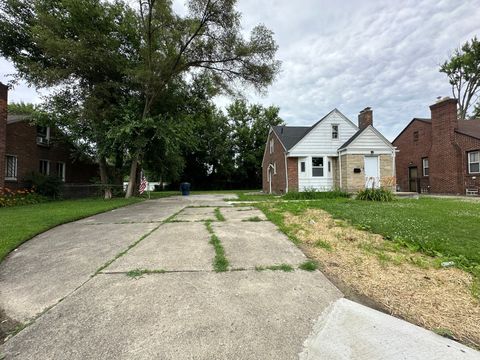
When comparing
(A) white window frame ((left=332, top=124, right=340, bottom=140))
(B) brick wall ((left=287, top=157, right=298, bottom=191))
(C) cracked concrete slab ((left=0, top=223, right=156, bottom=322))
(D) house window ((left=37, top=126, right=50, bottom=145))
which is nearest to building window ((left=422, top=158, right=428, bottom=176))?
(A) white window frame ((left=332, top=124, right=340, bottom=140))

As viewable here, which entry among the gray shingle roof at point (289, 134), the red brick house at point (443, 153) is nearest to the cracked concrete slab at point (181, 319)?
the gray shingle roof at point (289, 134)

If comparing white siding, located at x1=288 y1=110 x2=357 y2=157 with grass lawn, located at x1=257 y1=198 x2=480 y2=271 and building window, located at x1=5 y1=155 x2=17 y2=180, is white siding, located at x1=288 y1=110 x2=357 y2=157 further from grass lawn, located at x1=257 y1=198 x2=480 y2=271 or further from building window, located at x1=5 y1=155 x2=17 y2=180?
building window, located at x1=5 y1=155 x2=17 y2=180

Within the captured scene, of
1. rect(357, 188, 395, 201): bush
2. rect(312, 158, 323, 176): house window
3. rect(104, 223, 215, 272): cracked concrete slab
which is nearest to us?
rect(104, 223, 215, 272): cracked concrete slab

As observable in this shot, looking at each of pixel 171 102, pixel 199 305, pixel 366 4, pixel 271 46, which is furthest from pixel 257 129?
pixel 199 305

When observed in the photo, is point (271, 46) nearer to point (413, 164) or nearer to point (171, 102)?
point (171, 102)

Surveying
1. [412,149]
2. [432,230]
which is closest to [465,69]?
[412,149]

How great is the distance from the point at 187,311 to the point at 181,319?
0.13 meters

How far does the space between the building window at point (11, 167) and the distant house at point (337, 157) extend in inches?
628

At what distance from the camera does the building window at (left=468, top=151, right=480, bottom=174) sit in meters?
15.1

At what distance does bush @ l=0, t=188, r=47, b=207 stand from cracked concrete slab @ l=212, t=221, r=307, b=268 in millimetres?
11266

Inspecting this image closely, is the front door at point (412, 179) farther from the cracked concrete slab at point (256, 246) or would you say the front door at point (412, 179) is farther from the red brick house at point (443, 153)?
the cracked concrete slab at point (256, 246)

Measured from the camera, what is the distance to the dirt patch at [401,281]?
7.55 feet

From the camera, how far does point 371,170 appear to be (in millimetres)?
15953

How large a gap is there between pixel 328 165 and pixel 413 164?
7.98 m
